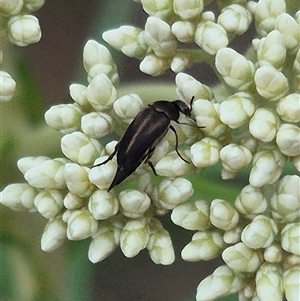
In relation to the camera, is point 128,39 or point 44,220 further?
point 44,220

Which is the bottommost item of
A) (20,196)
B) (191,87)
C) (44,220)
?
(44,220)

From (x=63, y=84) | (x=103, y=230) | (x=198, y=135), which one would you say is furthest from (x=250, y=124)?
(x=63, y=84)

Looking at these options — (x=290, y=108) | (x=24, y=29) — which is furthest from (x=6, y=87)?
(x=290, y=108)

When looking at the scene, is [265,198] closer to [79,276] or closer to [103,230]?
[103,230]

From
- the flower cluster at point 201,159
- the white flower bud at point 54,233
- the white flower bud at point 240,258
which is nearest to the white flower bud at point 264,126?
the flower cluster at point 201,159

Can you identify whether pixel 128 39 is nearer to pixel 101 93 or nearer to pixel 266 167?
pixel 101 93

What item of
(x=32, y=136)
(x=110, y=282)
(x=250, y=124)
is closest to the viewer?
(x=250, y=124)

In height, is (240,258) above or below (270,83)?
below
